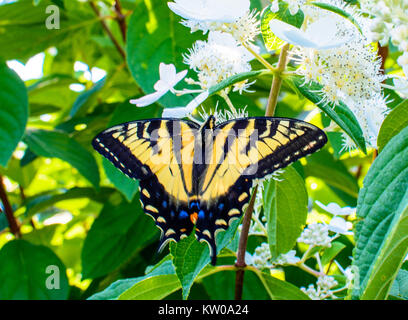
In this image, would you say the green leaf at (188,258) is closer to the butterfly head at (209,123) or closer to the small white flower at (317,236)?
the butterfly head at (209,123)


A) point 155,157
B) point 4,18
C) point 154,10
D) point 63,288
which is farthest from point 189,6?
point 4,18

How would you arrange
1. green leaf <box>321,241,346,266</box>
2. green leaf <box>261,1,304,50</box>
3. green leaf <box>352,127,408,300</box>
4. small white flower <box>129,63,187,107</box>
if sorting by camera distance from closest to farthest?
green leaf <box>352,127,408,300</box>
green leaf <box>261,1,304,50</box>
small white flower <box>129,63,187,107</box>
green leaf <box>321,241,346,266</box>

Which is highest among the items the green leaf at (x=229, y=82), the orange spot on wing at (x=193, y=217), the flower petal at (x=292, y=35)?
the flower petal at (x=292, y=35)

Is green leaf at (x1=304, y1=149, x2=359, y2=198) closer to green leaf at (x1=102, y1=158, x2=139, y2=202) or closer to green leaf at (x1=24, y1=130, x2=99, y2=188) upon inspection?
green leaf at (x1=102, y1=158, x2=139, y2=202)

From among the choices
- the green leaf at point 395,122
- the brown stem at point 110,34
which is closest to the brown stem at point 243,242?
the green leaf at point 395,122

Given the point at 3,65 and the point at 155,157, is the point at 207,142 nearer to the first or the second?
the point at 155,157

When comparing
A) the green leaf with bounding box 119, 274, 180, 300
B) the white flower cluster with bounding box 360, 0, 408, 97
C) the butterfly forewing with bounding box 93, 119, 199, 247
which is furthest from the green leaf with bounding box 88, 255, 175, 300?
the white flower cluster with bounding box 360, 0, 408, 97

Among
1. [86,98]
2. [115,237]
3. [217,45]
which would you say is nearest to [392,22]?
[217,45]

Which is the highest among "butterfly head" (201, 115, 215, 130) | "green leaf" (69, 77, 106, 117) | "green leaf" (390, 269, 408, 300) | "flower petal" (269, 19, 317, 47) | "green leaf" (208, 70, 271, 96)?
"green leaf" (69, 77, 106, 117)
